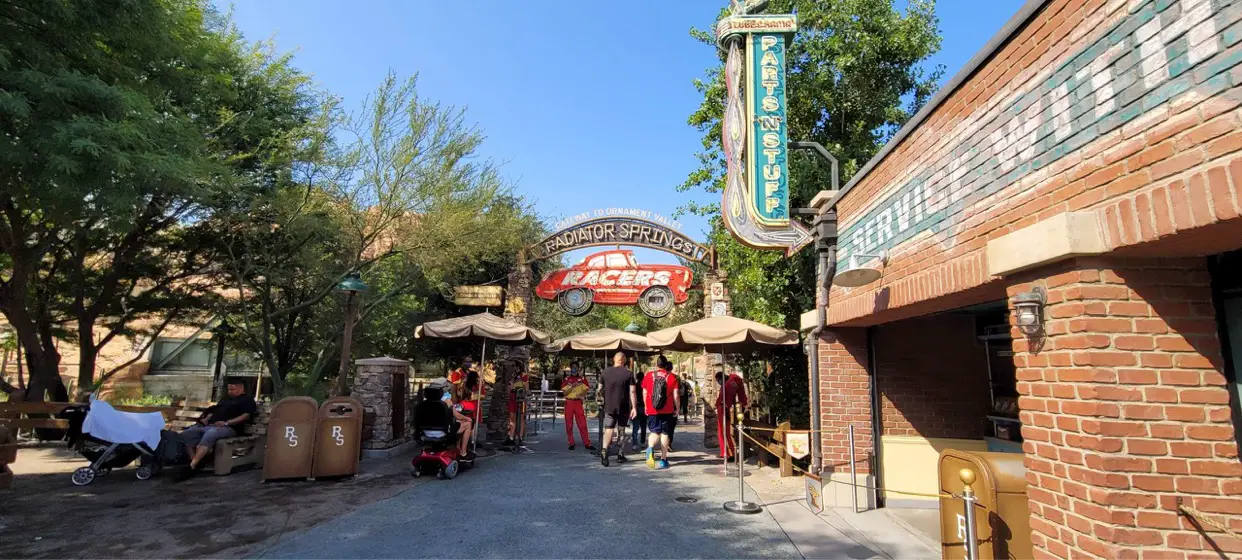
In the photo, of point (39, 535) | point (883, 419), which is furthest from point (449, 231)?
point (883, 419)

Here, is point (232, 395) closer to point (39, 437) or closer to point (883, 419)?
point (39, 437)

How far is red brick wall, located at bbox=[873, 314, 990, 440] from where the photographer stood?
680 centimetres

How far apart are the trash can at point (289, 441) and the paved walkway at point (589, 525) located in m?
1.57

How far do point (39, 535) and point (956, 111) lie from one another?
8.46 m

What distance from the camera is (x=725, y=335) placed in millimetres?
8984

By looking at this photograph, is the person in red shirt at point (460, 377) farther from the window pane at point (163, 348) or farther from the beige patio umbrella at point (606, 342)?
the window pane at point (163, 348)

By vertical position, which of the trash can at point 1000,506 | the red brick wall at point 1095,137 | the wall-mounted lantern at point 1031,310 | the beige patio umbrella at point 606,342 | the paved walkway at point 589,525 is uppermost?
the red brick wall at point 1095,137

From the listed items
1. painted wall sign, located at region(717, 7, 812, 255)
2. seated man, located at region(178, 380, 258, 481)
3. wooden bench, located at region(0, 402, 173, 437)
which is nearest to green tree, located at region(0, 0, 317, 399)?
wooden bench, located at region(0, 402, 173, 437)

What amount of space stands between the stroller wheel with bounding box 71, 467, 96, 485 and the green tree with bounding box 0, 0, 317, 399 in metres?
3.08

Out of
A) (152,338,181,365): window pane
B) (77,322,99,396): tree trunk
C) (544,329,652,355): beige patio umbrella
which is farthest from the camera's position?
(152,338,181,365): window pane

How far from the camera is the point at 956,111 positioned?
4238 mm

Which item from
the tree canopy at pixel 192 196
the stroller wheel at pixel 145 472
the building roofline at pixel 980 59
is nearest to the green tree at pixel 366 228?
the tree canopy at pixel 192 196

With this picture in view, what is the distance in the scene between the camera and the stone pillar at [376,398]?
9977 millimetres

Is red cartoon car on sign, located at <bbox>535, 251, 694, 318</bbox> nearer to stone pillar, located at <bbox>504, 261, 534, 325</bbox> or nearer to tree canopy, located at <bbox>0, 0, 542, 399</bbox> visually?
stone pillar, located at <bbox>504, 261, 534, 325</bbox>
